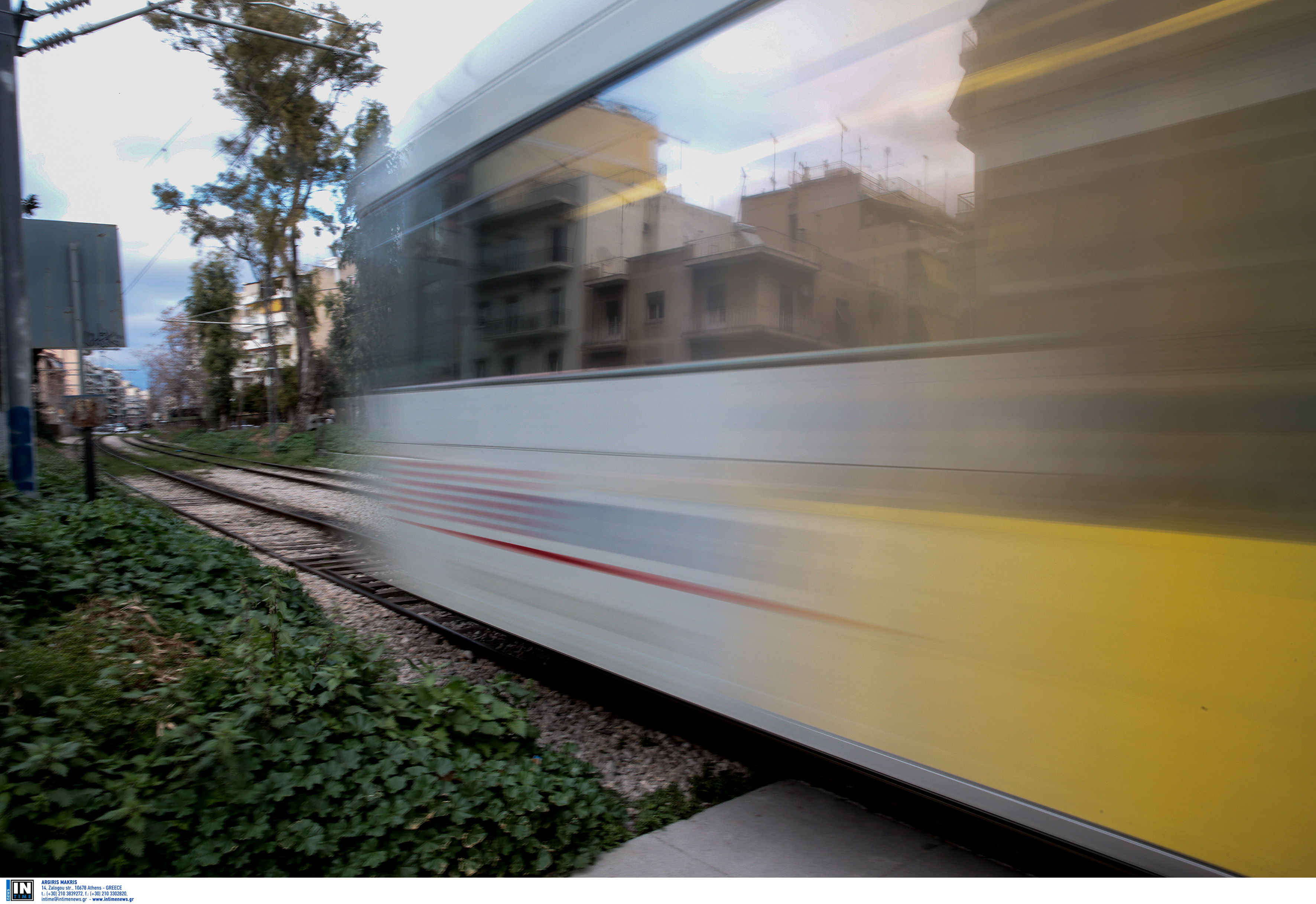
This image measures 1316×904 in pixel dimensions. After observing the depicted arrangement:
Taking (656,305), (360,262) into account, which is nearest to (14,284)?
(360,262)

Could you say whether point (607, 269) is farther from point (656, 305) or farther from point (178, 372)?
point (178, 372)

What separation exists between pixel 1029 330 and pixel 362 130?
1139 inches

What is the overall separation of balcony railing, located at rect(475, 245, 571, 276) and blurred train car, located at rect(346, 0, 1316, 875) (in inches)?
6.8

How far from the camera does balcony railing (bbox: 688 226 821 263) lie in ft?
9.89

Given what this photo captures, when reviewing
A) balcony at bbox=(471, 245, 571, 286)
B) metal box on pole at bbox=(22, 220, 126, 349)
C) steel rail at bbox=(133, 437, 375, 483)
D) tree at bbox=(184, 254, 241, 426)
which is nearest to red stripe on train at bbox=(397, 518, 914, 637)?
balcony at bbox=(471, 245, 571, 286)

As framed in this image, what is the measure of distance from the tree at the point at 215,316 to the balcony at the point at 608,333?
45.1 meters

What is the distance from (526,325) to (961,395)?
8.95 ft

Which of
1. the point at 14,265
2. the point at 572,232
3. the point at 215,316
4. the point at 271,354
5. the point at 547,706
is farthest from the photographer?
the point at 215,316

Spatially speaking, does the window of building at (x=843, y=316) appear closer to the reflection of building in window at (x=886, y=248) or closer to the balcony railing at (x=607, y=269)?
the reflection of building in window at (x=886, y=248)

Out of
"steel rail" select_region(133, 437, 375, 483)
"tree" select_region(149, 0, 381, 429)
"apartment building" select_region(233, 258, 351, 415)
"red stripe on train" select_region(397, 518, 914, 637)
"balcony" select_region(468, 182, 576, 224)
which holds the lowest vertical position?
"steel rail" select_region(133, 437, 375, 483)

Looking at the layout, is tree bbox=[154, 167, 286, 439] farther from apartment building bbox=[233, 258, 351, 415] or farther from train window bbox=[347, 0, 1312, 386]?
train window bbox=[347, 0, 1312, 386]

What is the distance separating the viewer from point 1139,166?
6.92 feet

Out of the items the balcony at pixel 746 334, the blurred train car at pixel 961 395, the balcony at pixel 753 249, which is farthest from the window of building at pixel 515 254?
the balcony at pixel 746 334

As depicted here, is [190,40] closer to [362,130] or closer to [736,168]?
[362,130]
